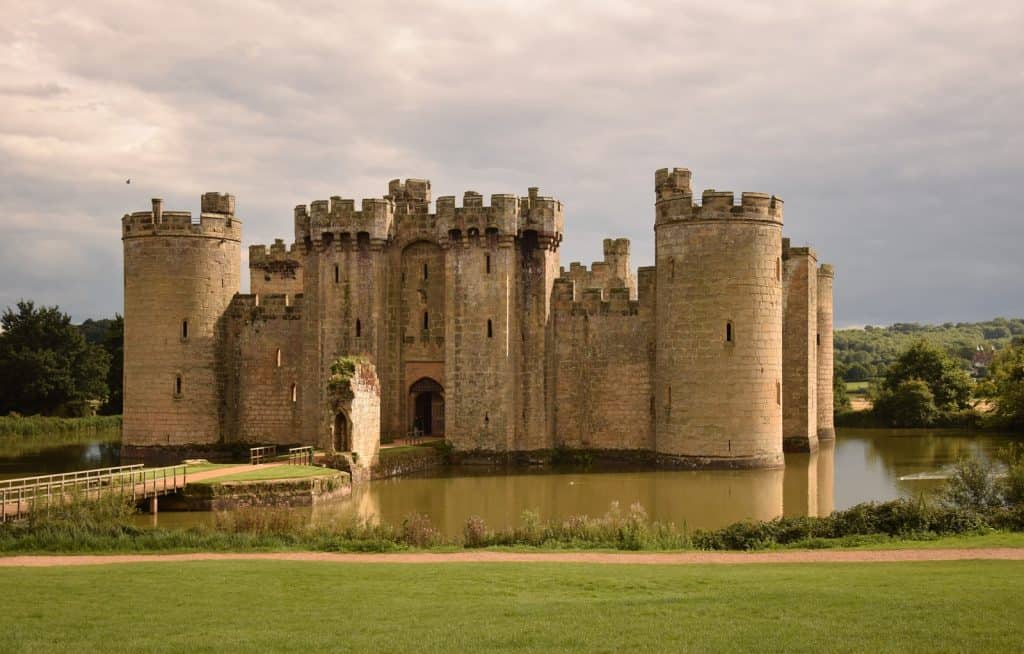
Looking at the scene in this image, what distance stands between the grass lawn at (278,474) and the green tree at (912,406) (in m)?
33.0

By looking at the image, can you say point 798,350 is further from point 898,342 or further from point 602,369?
point 898,342

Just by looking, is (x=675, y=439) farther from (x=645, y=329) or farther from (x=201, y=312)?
(x=201, y=312)

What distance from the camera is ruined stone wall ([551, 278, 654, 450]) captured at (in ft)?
117

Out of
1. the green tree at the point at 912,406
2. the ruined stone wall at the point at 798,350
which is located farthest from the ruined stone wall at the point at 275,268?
the green tree at the point at 912,406

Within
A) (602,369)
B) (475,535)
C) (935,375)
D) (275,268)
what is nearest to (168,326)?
(275,268)

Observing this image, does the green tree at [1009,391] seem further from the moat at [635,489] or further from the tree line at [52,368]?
the tree line at [52,368]

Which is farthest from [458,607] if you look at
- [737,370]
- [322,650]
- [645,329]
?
[645,329]

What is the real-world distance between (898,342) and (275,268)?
382 feet

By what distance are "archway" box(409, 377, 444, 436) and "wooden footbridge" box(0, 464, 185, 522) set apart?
1106cm

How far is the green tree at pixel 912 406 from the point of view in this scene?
51719 mm

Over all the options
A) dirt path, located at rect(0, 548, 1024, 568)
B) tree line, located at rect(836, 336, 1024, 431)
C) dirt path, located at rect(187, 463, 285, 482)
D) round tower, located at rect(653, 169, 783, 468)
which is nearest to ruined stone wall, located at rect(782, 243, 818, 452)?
round tower, located at rect(653, 169, 783, 468)

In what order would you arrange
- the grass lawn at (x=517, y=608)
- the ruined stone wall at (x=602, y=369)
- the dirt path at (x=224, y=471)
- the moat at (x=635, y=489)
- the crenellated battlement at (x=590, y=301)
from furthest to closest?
the crenellated battlement at (x=590, y=301), the ruined stone wall at (x=602, y=369), the dirt path at (x=224, y=471), the moat at (x=635, y=489), the grass lawn at (x=517, y=608)

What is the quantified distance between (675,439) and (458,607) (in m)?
21.1

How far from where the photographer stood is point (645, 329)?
35.6 meters
